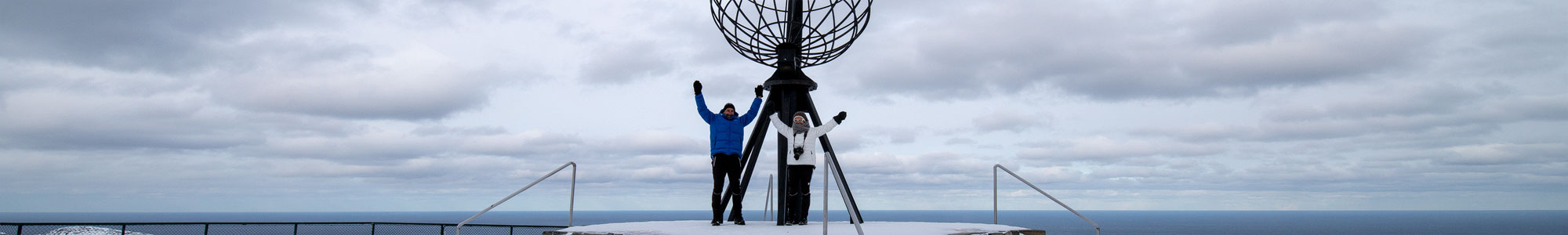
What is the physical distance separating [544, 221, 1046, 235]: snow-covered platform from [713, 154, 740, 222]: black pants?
0.22m

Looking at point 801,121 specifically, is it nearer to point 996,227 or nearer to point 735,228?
point 735,228

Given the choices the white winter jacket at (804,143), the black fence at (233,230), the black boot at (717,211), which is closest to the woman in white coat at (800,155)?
the white winter jacket at (804,143)

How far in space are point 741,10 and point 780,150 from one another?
60.7 inches

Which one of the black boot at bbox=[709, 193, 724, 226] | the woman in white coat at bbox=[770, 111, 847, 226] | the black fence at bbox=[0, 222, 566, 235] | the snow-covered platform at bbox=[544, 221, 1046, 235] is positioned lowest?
the black fence at bbox=[0, 222, 566, 235]

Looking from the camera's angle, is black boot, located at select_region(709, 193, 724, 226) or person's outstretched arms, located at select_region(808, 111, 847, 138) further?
black boot, located at select_region(709, 193, 724, 226)

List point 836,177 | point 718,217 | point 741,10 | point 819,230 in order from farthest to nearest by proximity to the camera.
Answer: point 741,10 < point 718,217 < point 819,230 < point 836,177

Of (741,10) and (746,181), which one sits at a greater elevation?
(741,10)

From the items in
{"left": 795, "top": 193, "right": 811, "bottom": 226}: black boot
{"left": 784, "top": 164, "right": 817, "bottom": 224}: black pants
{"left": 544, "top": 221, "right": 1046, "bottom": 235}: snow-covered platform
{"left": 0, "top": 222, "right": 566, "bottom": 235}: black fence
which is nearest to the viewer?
{"left": 544, "top": 221, "right": 1046, "bottom": 235}: snow-covered platform

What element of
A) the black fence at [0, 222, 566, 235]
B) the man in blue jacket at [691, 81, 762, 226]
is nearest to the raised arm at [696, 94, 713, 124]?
the man in blue jacket at [691, 81, 762, 226]

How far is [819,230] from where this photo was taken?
7098 millimetres

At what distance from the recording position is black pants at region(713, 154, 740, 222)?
7711 millimetres

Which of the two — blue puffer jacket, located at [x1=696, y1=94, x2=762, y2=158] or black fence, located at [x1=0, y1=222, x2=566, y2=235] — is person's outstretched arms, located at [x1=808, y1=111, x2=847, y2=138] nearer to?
blue puffer jacket, located at [x1=696, y1=94, x2=762, y2=158]

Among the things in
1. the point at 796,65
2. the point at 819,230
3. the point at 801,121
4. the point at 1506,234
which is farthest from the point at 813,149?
the point at 1506,234

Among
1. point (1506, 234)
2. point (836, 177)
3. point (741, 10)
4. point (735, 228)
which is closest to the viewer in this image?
point (836, 177)
